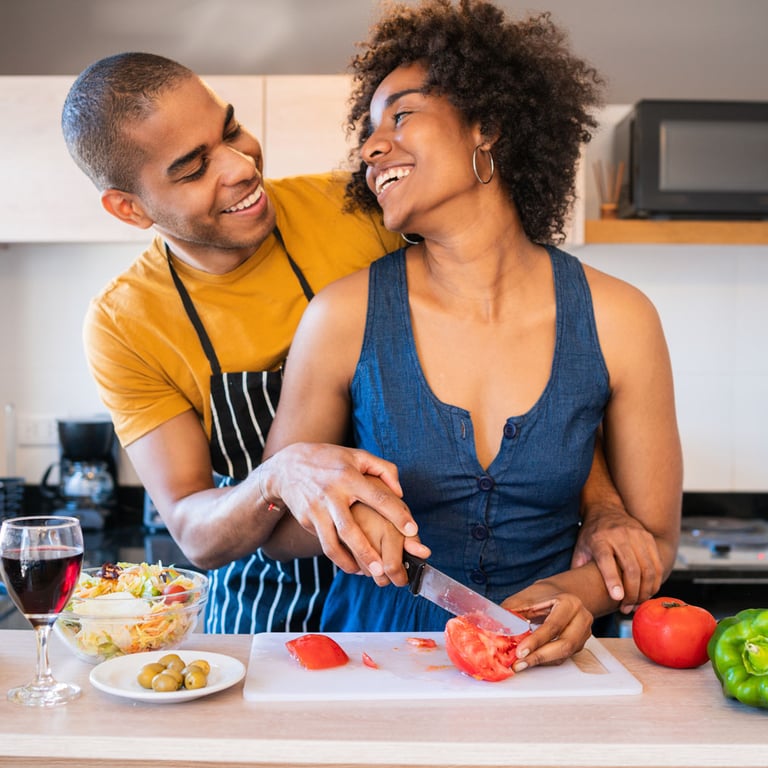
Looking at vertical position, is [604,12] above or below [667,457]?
above

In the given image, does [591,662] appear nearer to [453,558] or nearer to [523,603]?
[523,603]

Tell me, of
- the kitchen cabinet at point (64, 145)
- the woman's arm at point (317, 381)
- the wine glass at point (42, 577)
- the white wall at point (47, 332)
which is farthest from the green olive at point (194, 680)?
the white wall at point (47, 332)

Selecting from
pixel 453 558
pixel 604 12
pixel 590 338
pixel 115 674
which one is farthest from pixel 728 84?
pixel 115 674

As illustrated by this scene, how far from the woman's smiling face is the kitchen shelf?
1.37 metres

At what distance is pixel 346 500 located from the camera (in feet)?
3.87

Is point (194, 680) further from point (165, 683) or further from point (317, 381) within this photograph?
point (317, 381)

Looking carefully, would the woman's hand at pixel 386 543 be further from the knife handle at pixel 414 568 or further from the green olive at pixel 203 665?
the green olive at pixel 203 665

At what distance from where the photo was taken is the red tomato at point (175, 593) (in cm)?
120

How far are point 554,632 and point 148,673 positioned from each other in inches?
17.8

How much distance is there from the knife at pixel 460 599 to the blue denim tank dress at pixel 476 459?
0.99 ft

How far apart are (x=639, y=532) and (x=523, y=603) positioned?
0.85ft

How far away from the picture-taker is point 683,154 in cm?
284

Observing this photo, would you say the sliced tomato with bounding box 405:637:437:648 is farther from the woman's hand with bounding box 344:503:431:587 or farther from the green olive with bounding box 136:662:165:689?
the green olive with bounding box 136:662:165:689

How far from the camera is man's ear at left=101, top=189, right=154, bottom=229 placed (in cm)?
182
